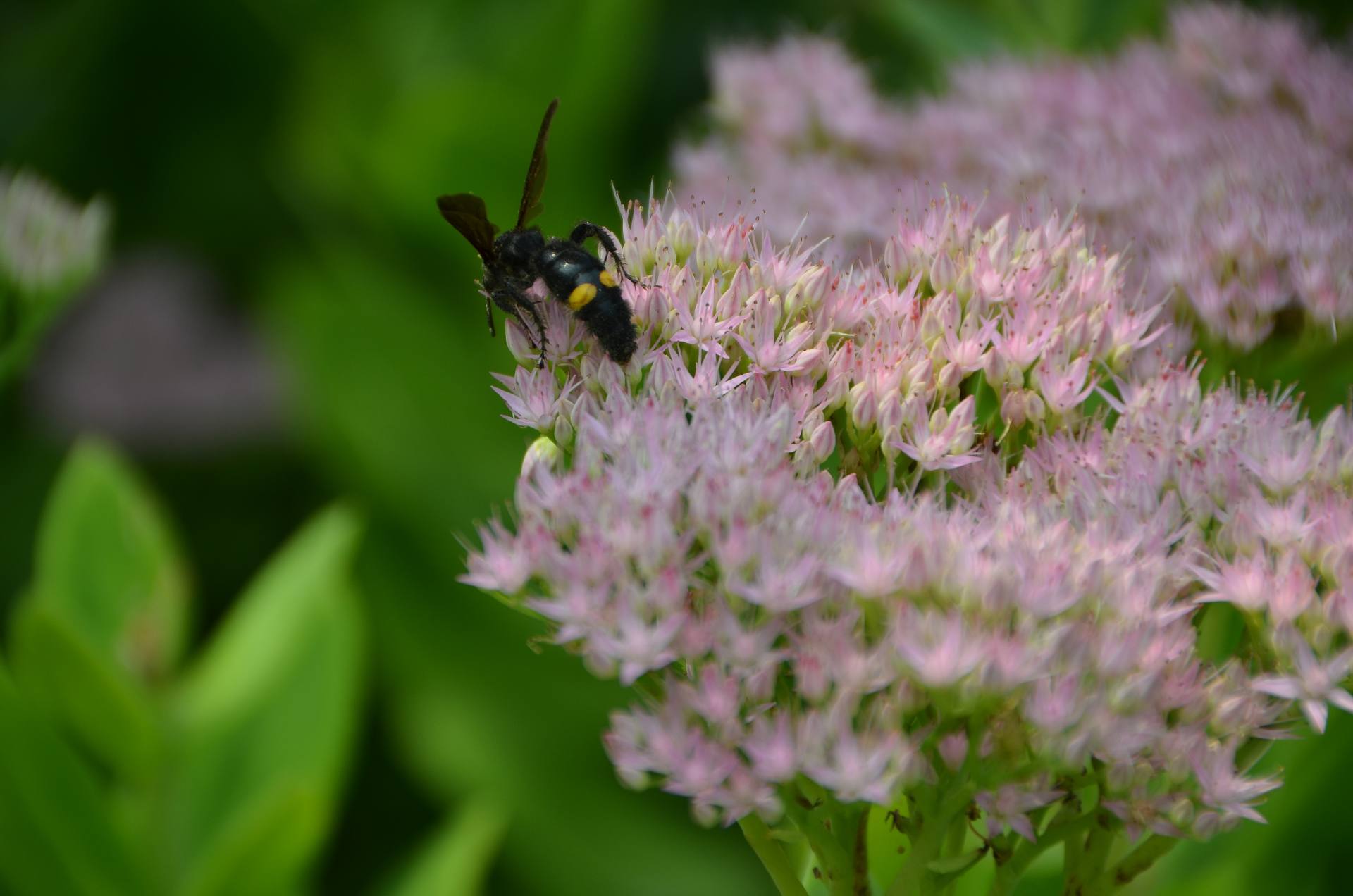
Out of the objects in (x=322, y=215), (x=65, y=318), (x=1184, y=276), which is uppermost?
(x=1184, y=276)

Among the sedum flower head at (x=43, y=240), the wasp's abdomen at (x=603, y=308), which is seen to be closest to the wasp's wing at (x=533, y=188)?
the wasp's abdomen at (x=603, y=308)

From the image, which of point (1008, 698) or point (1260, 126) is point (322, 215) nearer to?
point (1260, 126)

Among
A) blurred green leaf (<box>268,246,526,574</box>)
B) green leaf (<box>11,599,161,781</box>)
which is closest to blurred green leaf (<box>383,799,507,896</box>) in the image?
green leaf (<box>11,599,161,781</box>)

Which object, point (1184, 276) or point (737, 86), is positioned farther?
point (737, 86)

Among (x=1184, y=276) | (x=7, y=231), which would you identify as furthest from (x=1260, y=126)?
(x=7, y=231)

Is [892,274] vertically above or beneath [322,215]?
above

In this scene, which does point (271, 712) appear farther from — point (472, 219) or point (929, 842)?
point (929, 842)

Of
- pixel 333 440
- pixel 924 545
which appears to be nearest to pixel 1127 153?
pixel 924 545

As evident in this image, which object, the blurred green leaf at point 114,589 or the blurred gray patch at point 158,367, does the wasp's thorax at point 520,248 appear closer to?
the blurred green leaf at point 114,589
